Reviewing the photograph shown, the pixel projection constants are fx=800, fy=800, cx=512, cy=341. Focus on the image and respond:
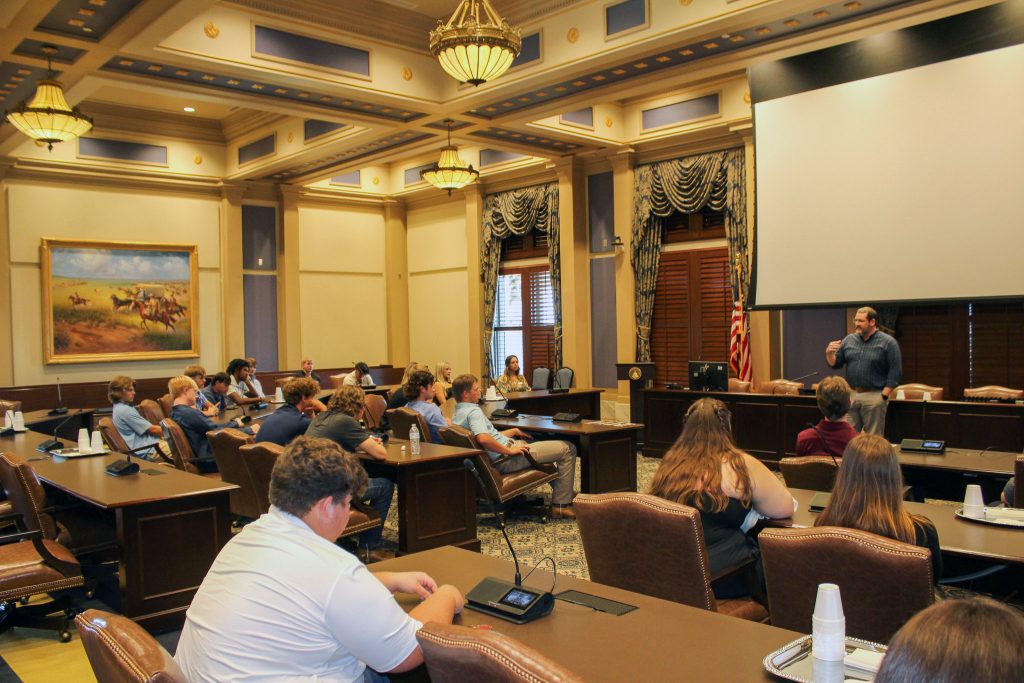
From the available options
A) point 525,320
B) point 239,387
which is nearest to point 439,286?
point 525,320

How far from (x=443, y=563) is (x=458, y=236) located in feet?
38.1

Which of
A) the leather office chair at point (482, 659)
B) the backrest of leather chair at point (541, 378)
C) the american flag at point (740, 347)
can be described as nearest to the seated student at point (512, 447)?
the american flag at point (740, 347)

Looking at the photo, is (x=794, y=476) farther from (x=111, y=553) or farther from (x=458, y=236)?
(x=458, y=236)

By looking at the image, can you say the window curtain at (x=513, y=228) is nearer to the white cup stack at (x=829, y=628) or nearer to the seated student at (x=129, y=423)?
the seated student at (x=129, y=423)

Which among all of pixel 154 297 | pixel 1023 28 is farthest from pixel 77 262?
pixel 1023 28

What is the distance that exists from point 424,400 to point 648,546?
165 inches

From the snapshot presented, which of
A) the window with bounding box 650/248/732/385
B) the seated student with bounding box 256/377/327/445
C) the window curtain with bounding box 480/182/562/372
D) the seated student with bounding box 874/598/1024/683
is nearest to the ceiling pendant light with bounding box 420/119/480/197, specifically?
the window curtain with bounding box 480/182/562/372

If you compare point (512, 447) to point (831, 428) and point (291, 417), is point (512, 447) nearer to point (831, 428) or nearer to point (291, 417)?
point (291, 417)

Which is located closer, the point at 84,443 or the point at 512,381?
the point at 84,443

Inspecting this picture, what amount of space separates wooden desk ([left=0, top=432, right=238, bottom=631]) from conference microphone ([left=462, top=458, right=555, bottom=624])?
2580 mm

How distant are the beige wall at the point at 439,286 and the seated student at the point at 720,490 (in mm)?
10223

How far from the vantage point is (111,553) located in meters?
5.08

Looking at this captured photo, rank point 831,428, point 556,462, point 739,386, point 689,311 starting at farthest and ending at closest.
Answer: point 689,311 → point 739,386 → point 556,462 → point 831,428

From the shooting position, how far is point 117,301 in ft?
40.3
